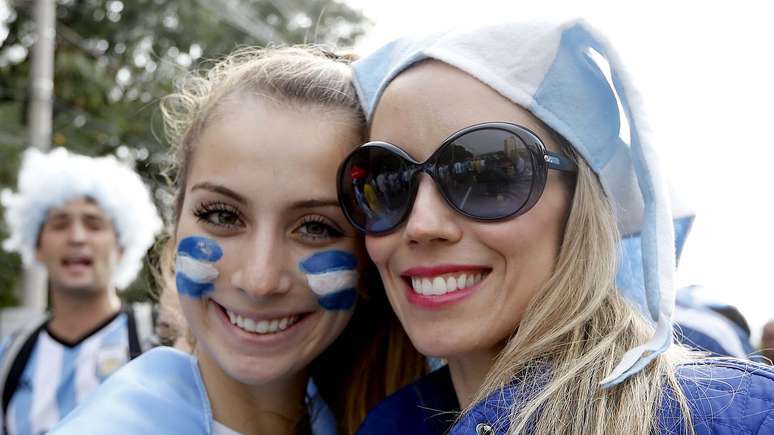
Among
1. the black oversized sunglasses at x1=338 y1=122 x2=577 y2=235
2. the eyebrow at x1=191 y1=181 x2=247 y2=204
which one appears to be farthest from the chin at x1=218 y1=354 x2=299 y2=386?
the black oversized sunglasses at x1=338 y1=122 x2=577 y2=235

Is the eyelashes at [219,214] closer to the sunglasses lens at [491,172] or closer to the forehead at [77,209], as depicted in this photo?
the sunglasses lens at [491,172]

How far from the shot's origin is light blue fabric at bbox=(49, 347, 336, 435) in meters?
1.73

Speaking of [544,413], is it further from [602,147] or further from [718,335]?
[718,335]

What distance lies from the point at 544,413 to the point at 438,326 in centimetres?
33

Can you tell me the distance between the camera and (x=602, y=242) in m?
1.54

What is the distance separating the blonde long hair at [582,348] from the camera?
1359mm

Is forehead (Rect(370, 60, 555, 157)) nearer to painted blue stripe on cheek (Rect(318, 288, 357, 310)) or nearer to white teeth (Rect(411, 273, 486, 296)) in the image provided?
white teeth (Rect(411, 273, 486, 296))

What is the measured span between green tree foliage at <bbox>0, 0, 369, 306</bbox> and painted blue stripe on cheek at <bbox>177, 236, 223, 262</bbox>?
8.57 meters

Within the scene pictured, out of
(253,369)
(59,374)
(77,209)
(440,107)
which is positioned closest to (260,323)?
(253,369)

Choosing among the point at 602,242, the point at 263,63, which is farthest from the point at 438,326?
the point at 263,63

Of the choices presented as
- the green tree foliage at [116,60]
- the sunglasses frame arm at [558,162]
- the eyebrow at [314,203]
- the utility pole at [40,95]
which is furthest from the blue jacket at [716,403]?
the green tree foliage at [116,60]

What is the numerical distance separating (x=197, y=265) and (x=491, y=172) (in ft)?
2.85

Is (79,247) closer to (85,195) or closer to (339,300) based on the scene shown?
(85,195)

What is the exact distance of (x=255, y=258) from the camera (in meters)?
1.81
